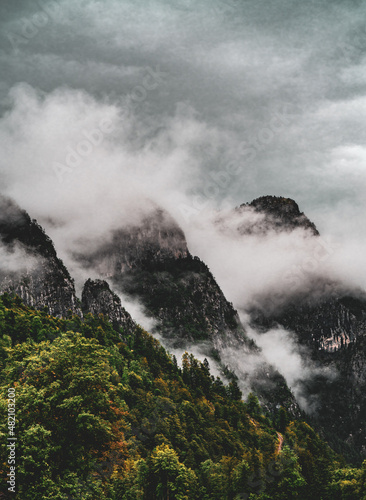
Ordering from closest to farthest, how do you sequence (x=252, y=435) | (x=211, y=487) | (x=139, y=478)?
(x=139, y=478) < (x=211, y=487) < (x=252, y=435)

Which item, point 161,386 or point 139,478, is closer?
point 139,478

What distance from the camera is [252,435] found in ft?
516

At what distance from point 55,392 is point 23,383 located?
14.6ft

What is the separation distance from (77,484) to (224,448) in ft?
357

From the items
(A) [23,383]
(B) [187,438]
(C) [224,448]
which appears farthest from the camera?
(C) [224,448]

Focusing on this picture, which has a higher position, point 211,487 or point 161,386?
point 161,386

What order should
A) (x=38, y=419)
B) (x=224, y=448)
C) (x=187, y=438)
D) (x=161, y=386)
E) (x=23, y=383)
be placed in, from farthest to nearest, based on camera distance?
(x=161, y=386) < (x=224, y=448) < (x=187, y=438) < (x=23, y=383) < (x=38, y=419)

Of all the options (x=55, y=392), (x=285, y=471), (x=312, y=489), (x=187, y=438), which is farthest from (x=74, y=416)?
(x=187, y=438)

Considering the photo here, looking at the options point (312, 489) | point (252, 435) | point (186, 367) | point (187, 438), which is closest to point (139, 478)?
point (312, 489)

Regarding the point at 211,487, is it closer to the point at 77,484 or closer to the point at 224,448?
the point at 77,484

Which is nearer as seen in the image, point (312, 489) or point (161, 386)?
point (312, 489)

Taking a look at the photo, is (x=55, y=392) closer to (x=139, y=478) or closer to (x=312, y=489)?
(x=139, y=478)

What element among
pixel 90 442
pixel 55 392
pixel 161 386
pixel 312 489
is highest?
pixel 161 386

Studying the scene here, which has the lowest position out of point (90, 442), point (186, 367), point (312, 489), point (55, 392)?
point (312, 489)
